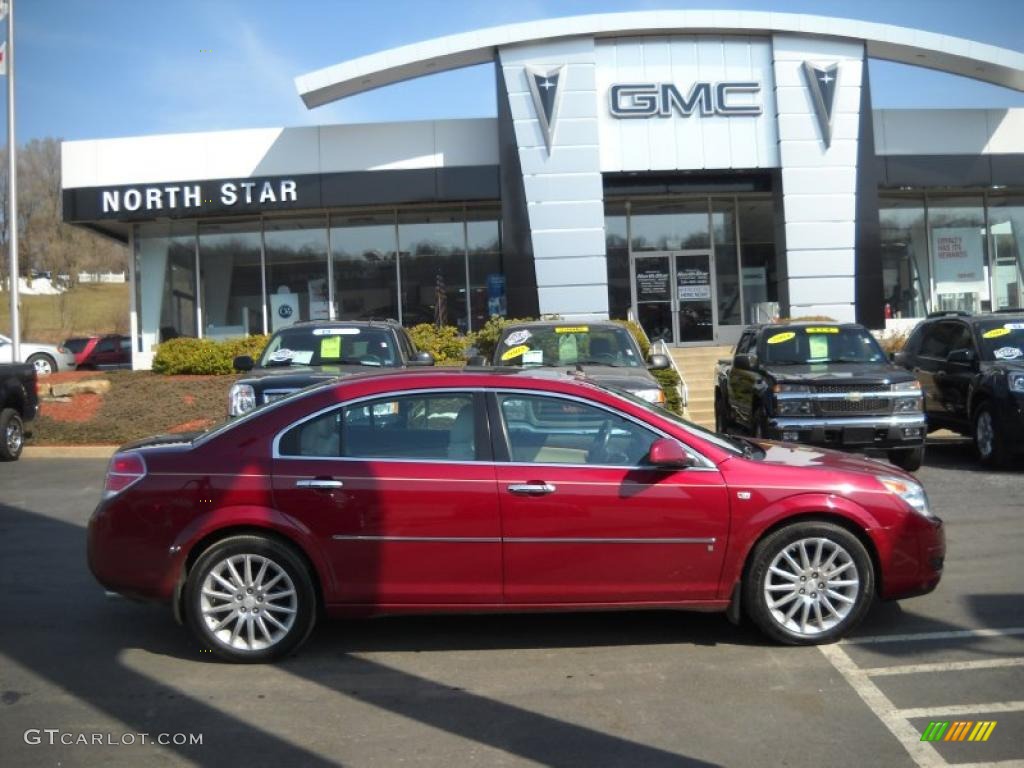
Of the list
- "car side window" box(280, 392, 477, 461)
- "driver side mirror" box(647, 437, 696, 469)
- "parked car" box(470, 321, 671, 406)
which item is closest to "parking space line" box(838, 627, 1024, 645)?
"driver side mirror" box(647, 437, 696, 469)

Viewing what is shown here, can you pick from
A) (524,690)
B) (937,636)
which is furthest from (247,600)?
(937,636)

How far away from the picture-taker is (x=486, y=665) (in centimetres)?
527

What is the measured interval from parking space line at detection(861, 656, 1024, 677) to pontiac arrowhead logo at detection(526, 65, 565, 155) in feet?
55.2

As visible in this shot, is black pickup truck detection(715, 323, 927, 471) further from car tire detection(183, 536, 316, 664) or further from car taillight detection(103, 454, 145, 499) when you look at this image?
car taillight detection(103, 454, 145, 499)

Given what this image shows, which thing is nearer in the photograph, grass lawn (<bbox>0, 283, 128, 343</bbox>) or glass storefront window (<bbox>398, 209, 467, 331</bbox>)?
glass storefront window (<bbox>398, 209, 467, 331</bbox>)

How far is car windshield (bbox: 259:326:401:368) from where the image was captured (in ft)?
36.0

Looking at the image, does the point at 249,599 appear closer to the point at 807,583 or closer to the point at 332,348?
the point at 807,583

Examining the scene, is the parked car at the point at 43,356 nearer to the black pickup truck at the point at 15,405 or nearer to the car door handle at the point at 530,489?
the black pickup truck at the point at 15,405

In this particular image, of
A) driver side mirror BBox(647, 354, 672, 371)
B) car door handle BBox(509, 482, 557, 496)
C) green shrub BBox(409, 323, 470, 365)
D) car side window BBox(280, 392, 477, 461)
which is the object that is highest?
green shrub BBox(409, 323, 470, 365)

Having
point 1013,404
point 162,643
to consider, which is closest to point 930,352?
point 1013,404

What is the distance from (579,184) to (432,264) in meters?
4.43

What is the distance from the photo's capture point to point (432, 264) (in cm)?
2322

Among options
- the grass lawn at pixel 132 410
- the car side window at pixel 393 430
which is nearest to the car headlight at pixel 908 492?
the car side window at pixel 393 430

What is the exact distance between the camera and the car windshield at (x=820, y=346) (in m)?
11.9
